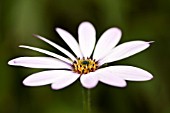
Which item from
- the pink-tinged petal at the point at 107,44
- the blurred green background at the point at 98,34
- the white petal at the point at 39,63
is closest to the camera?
the white petal at the point at 39,63

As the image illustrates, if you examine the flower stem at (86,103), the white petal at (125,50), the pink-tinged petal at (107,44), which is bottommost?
the flower stem at (86,103)

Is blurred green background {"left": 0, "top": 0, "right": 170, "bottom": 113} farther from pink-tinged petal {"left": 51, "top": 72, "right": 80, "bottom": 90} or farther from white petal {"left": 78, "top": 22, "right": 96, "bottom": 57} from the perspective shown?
pink-tinged petal {"left": 51, "top": 72, "right": 80, "bottom": 90}

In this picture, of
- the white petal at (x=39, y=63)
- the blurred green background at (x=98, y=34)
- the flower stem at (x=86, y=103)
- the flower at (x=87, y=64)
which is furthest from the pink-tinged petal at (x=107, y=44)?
the blurred green background at (x=98, y=34)

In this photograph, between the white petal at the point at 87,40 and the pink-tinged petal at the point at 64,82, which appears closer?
the pink-tinged petal at the point at 64,82

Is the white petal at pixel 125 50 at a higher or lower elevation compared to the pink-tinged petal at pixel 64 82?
higher

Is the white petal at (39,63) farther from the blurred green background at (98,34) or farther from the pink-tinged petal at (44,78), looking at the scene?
the blurred green background at (98,34)

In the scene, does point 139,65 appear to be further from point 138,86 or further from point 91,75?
point 91,75

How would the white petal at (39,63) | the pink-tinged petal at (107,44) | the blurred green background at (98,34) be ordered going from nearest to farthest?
the white petal at (39,63), the pink-tinged petal at (107,44), the blurred green background at (98,34)
